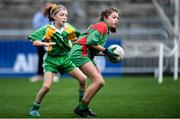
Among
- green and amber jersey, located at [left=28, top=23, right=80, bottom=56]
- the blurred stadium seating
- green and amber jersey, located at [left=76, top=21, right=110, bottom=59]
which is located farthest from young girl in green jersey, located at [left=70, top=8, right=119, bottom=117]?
the blurred stadium seating

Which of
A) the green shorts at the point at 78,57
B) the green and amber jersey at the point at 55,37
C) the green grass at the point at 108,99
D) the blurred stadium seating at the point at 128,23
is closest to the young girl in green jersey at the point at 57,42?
the green and amber jersey at the point at 55,37

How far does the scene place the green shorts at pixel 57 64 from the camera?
1167cm

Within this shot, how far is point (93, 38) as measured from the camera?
36.5 ft

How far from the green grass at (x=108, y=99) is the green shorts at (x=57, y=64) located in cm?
74

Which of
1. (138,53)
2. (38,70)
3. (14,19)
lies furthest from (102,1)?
(38,70)

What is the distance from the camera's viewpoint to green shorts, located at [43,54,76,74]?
11672mm

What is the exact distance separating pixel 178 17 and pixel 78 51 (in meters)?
10.6

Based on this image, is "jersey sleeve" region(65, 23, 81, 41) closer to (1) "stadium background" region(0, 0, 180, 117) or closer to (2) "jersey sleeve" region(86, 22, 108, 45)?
(2) "jersey sleeve" region(86, 22, 108, 45)

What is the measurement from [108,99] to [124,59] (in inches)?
296

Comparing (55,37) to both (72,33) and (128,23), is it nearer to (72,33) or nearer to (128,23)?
(72,33)

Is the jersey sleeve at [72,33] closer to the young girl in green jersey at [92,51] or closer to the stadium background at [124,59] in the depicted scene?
the young girl in green jersey at [92,51]

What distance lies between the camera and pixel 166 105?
12.8m

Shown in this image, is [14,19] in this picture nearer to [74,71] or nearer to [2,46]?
[2,46]

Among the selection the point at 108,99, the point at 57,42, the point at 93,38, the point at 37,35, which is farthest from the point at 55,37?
the point at 108,99
